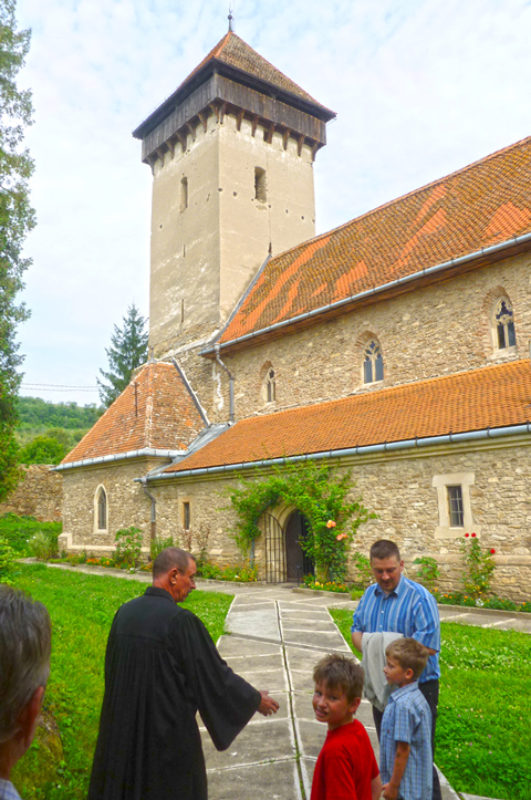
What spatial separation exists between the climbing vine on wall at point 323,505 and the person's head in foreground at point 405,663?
8.83 metres

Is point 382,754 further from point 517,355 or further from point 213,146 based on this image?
point 213,146

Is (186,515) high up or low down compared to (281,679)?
up

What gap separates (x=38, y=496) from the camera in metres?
29.8

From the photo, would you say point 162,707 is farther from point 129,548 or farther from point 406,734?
point 129,548

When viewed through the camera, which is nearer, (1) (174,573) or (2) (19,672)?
(2) (19,672)

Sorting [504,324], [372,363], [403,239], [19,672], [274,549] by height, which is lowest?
[274,549]

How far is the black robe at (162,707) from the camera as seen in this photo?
8.64ft

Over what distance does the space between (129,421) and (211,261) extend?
6.56 meters

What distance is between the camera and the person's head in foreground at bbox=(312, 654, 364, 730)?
2.57 metres

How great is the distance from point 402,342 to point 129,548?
9.93m

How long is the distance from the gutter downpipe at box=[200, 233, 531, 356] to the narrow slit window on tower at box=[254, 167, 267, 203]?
7531 mm

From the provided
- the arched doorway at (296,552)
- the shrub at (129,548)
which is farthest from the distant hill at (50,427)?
the arched doorway at (296,552)

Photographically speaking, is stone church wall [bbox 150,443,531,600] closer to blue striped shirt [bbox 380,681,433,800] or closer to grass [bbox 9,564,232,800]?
grass [bbox 9,564,232,800]

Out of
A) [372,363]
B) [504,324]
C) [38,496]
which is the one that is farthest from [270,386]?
[38,496]
